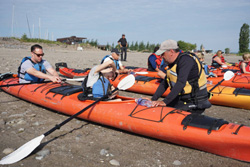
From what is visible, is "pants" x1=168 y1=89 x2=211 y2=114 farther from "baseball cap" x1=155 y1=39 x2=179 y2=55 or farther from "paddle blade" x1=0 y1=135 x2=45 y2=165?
"paddle blade" x1=0 y1=135 x2=45 y2=165

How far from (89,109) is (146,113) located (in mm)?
1060

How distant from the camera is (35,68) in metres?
5.27

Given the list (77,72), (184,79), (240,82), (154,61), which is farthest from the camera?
(77,72)

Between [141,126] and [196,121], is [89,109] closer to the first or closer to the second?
[141,126]

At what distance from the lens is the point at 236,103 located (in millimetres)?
5078

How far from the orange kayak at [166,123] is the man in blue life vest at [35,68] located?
76cm

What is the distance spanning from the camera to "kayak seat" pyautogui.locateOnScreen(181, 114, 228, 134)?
9.28ft

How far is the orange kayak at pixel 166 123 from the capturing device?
2688 millimetres

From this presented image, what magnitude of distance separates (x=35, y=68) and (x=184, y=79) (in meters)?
3.67

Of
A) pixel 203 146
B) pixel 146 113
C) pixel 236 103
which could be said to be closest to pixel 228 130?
pixel 203 146

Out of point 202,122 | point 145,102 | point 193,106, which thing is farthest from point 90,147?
point 193,106

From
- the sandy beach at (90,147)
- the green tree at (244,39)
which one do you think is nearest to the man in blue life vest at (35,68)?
the sandy beach at (90,147)

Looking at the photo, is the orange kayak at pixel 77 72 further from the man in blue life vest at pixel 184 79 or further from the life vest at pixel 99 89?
the man in blue life vest at pixel 184 79

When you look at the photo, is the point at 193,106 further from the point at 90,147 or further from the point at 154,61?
the point at 154,61
